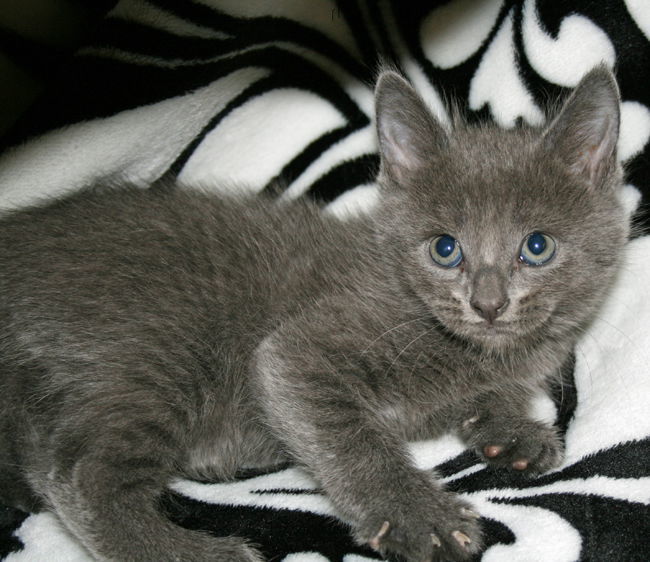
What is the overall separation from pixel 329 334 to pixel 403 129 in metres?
Result: 0.50

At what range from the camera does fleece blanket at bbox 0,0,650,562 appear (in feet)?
5.45

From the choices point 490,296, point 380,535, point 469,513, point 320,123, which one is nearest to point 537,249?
point 490,296

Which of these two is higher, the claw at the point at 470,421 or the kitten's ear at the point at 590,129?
the kitten's ear at the point at 590,129

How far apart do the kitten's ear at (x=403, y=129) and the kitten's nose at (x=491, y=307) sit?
0.41m

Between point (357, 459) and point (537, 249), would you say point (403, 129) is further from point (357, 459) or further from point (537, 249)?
point (357, 459)

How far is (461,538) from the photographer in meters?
1.44

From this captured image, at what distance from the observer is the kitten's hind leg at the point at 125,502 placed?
153cm

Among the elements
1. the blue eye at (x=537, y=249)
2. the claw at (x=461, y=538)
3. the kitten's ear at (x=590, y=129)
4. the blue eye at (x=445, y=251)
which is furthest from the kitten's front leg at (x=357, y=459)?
the kitten's ear at (x=590, y=129)

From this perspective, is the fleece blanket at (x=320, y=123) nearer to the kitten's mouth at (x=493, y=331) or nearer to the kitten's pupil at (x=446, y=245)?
the kitten's mouth at (x=493, y=331)

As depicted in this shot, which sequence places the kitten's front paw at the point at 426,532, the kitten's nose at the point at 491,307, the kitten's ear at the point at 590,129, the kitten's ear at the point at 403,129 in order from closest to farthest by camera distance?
the kitten's front paw at the point at 426,532
the kitten's nose at the point at 491,307
the kitten's ear at the point at 590,129
the kitten's ear at the point at 403,129

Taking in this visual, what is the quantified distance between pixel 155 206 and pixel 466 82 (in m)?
0.94

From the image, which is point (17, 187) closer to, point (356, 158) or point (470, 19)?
point (356, 158)

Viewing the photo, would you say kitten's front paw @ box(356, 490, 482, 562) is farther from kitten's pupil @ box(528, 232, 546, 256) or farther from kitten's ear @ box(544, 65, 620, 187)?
kitten's ear @ box(544, 65, 620, 187)

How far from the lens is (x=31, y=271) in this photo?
1.77 metres
